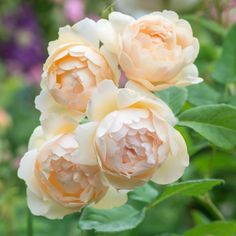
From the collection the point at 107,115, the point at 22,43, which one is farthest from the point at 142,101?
the point at 22,43

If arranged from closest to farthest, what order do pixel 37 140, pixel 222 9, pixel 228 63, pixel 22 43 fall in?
pixel 37 140, pixel 228 63, pixel 222 9, pixel 22 43

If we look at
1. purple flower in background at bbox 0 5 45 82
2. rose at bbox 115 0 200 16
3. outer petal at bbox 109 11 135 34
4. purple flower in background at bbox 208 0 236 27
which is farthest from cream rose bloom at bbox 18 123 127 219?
purple flower in background at bbox 0 5 45 82

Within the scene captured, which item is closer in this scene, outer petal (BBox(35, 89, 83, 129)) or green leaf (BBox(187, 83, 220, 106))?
outer petal (BBox(35, 89, 83, 129))

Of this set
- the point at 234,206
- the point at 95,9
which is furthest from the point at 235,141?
the point at 95,9

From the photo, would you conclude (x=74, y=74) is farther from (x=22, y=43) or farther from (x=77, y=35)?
(x=22, y=43)

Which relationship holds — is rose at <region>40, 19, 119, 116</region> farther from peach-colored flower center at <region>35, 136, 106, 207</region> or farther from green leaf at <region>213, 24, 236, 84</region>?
green leaf at <region>213, 24, 236, 84</region>

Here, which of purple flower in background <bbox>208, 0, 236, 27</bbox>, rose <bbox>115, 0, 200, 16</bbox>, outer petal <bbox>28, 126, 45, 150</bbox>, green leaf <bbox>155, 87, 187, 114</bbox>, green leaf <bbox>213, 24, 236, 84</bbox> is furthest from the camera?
rose <bbox>115, 0, 200, 16</bbox>
